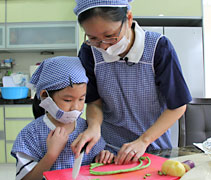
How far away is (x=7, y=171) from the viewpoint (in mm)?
2748

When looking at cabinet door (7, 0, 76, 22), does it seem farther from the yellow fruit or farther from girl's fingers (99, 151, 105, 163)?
the yellow fruit

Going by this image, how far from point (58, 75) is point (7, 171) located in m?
2.42

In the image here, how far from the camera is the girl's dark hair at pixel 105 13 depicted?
2.24 ft

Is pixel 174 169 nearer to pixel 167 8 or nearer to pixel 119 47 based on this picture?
pixel 119 47

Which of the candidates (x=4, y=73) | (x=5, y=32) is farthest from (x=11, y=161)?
(x=5, y=32)

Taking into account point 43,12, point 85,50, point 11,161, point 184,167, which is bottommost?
point 11,161

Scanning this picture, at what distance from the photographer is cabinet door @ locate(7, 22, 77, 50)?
314 cm

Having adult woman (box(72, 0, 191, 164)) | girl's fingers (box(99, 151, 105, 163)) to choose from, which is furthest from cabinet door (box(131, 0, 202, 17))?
girl's fingers (box(99, 151, 105, 163))

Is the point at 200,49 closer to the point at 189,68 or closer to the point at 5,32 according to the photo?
the point at 189,68

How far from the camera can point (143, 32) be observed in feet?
2.96

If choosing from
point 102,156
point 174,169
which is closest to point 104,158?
point 102,156

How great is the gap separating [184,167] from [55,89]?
473mm

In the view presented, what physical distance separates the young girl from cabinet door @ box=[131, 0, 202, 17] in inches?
84.6

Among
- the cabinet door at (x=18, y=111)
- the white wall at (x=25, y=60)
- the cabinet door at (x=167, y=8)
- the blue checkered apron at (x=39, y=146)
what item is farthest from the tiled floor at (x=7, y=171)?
the cabinet door at (x=167, y=8)
